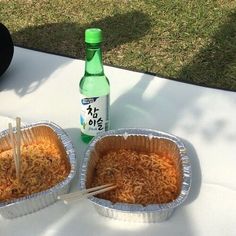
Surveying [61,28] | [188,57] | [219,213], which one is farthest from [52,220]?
[61,28]

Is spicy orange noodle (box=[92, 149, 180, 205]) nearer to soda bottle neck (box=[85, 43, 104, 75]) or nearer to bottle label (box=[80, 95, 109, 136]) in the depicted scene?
bottle label (box=[80, 95, 109, 136])

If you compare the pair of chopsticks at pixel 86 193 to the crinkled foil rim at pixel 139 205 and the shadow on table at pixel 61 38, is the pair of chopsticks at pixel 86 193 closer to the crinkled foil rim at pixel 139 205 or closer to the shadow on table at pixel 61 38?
the crinkled foil rim at pixel 139 205

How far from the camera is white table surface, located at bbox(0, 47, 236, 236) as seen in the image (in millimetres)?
886

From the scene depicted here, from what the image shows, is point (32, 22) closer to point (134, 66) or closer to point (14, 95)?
point (134, 66)

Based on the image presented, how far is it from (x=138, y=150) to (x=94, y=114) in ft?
0.44

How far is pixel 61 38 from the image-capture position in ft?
6.15

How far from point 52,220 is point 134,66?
85cm

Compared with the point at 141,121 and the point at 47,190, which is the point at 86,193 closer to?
the point at 47,190

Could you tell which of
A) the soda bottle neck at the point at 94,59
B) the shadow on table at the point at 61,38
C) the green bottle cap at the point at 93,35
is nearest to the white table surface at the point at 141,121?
the shadow on table at the point at 61,38

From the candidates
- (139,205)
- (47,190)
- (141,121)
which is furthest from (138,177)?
(141,121)

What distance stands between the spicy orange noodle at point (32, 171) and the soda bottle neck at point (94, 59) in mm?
200

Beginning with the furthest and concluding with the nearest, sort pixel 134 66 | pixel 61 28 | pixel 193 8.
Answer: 1. pixel 193 8
2. pixel 61 28
3. pixel 134 66

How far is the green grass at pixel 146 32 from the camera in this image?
1636 mm

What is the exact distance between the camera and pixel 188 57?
172cm
